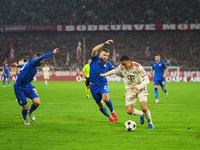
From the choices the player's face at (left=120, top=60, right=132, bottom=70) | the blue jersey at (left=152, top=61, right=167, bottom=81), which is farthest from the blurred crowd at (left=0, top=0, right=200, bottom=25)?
the player's face at (left=120, top=60, right=132, bottom=70)

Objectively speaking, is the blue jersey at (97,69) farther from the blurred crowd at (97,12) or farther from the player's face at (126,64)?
the blurred crowd at (97,12)

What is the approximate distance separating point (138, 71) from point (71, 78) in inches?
1337

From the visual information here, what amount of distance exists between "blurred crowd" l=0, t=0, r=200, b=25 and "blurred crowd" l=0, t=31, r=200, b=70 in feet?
6.71

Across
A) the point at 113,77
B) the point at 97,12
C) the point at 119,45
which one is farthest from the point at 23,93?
the point at 97,12

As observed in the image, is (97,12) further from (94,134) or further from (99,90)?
(94,134)

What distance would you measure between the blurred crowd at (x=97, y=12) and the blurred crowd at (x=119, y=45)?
2.05 metres

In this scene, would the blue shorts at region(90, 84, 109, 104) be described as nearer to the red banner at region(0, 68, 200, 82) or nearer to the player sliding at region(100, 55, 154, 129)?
the player sliding at region(100, 55, 154, 129)

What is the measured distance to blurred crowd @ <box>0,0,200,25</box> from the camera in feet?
165

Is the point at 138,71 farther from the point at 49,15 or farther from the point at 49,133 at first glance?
the point at 49,15

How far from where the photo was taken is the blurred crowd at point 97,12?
5025 cm

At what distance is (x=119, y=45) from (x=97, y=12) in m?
7.52

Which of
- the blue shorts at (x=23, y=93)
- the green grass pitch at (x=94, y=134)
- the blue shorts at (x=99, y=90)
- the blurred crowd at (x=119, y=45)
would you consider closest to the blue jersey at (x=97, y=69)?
the blue shorts at (x=99, y=90)

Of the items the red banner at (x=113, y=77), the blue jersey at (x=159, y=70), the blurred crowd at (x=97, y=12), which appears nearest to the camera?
the blue jersey at (x=159, y=70)

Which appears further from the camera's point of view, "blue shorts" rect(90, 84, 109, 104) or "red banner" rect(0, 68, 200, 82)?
"red banner" rect(0, 68, 200, 82)
